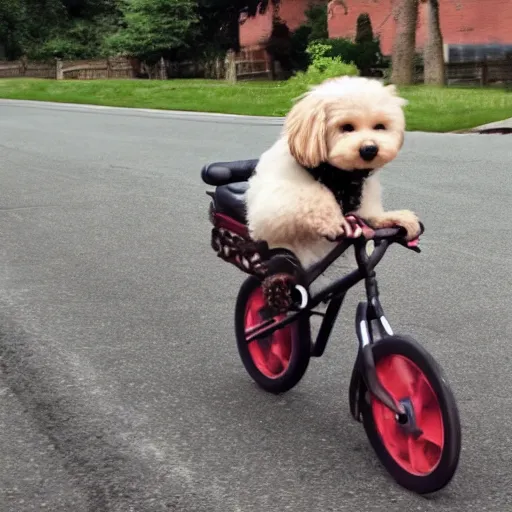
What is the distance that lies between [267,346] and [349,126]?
4.89ft

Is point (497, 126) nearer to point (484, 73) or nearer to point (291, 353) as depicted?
point (291, 353)

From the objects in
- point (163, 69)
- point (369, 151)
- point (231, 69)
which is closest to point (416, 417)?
point (369, 151)

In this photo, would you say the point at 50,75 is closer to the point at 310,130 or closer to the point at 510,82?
the point at 510,82

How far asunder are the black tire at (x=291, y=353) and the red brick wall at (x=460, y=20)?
3246 centimetres

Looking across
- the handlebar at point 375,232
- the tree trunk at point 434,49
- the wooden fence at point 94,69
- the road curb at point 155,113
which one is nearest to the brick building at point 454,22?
the tree trunk at point 434,49

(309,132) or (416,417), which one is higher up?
(309,132)

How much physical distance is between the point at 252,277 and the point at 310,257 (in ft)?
2.36

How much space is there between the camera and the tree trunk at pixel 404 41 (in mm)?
30497

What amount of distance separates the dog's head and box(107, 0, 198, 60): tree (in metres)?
44.7

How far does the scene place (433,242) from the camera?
7965mm

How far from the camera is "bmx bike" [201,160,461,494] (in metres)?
3.25

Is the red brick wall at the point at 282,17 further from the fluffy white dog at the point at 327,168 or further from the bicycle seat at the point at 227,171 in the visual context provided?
the fluffy white dog at the point at 327,168

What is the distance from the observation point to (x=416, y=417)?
131 inches

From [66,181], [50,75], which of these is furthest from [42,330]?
[50,75]
